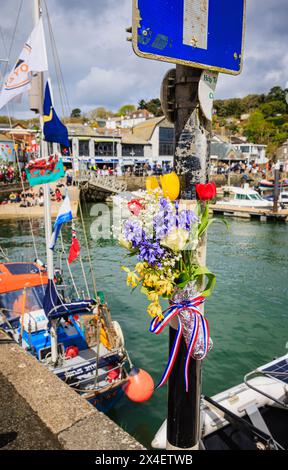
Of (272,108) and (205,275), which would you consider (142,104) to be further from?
(205,275)

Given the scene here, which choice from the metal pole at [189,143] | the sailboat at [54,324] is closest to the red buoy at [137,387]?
the sailboat at [54,324]

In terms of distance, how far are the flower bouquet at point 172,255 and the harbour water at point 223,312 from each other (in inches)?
9.2

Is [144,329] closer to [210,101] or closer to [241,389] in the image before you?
[241,389]

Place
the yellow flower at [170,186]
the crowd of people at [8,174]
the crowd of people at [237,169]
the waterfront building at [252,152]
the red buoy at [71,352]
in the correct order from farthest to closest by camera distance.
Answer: the waterfront building at [252,152] → the crowd of people at [237,169] → the crowd of people at [8,174] → the red buoy at [71,352] → the yellow flower at [170,186]

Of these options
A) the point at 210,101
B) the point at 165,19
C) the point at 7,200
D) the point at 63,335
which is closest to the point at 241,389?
the point at 63,335

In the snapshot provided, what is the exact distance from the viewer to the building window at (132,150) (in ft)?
191

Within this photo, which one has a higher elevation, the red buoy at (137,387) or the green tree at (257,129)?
the green tree at (257,129)

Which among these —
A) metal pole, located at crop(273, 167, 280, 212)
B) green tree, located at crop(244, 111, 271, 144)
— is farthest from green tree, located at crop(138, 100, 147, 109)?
metal pole, located at crop(273, 167, 280, 212)

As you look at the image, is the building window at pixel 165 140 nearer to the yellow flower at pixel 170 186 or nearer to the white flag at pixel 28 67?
the white flag at pixel 28 67

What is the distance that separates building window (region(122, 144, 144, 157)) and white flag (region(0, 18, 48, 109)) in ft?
173

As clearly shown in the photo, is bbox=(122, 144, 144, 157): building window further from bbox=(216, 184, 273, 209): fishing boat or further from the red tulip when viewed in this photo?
the red tulip

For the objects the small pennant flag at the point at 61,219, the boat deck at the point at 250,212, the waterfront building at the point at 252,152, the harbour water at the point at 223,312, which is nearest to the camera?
the small pennant flag at the point at 61,219

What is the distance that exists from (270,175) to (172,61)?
7448 cm

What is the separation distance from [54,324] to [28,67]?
4889 millimetres
